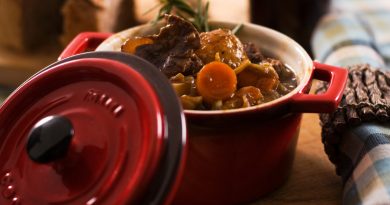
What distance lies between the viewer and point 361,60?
1355 mm

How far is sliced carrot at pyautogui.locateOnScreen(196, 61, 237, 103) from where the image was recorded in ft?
3.14

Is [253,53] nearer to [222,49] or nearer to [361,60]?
[222,49]

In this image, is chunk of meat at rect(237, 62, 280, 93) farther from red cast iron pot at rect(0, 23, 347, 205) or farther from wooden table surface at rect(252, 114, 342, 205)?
wooden table surface at rect(252, 114, 342, 205)

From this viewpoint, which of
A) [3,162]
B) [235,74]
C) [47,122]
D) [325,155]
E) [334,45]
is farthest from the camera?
[334,45]

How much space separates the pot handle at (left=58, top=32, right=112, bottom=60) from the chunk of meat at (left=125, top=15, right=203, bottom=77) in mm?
165

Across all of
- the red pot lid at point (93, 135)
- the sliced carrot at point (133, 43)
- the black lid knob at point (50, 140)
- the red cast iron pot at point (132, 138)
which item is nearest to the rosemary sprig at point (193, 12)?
the sliced carrot at point (133, 43)

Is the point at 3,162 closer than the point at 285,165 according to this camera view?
Yes

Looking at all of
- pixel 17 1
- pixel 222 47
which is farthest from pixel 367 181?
pixel 17 1

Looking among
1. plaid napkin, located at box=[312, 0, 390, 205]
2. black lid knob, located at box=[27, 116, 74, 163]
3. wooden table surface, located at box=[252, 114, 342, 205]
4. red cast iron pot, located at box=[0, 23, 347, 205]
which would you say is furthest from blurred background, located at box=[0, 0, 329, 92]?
black lid knob, located at box=[27, 116, 74, 163]

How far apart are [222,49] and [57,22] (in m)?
1.04

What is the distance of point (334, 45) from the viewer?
149cm

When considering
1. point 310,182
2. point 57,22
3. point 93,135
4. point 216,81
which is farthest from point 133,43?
point 57,22

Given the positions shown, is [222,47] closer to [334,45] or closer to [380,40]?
[334,45]

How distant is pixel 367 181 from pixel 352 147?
3.6 inches
